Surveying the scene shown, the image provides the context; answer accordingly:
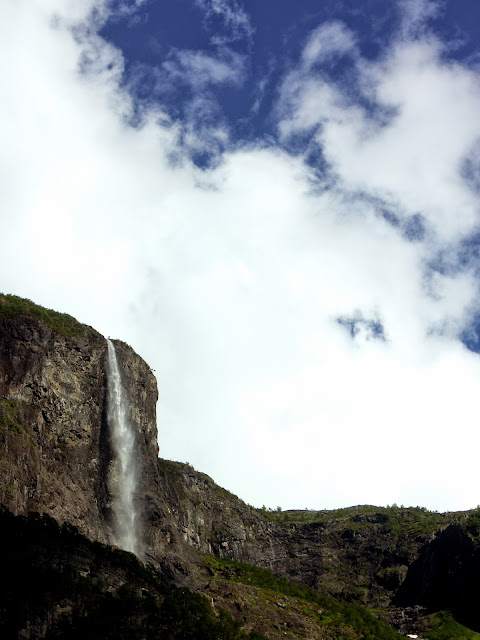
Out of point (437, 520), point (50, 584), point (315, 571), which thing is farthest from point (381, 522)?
point (50, 584)

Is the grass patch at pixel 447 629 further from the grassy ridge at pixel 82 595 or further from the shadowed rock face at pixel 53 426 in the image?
the shadowed rock face at pixel 53 426

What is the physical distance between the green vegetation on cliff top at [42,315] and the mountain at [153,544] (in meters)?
0.32

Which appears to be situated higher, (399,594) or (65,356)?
(65,356)

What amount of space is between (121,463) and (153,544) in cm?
1268

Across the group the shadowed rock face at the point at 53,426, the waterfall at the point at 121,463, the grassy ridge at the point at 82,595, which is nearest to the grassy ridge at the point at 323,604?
the waterfall at the point at 121,463

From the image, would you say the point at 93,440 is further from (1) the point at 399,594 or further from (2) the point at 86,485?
(1) the point at 399,594

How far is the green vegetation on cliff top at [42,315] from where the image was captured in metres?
102

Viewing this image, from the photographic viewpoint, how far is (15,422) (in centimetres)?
8788

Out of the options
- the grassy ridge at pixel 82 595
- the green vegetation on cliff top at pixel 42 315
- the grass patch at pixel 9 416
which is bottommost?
the grassy ridge at pixel 82 595

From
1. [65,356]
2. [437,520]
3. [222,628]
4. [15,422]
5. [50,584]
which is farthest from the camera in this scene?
[437,520]

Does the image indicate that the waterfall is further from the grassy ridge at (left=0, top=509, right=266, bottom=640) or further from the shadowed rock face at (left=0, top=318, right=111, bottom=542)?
the grassy ridge at (left=0, top=509, right=266, bottom=640)

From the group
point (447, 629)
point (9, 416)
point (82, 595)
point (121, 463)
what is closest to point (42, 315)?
point (9, 416)

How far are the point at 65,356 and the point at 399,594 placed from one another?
7335 cm

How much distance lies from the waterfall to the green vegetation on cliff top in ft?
20.8
